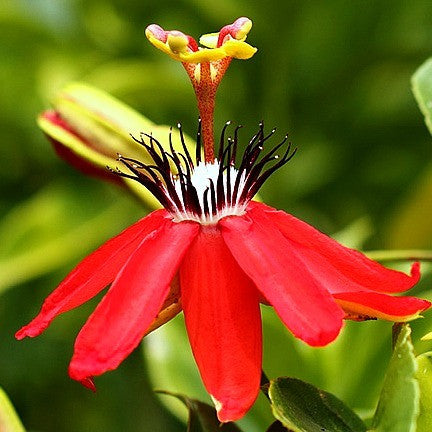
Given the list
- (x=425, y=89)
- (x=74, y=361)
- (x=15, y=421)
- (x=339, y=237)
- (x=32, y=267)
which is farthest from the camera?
(x=32, y=267)

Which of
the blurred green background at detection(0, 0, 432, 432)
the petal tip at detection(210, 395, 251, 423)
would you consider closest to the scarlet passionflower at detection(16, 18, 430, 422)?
the petal tip at detection(210, 395, 251, 423)

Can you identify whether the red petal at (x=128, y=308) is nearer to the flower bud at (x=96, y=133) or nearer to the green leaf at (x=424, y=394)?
the green leaf at (x=424, y=394)

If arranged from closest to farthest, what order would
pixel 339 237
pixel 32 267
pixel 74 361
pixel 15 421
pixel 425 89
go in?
pixel 74 361 → pixel 15 421 → pixel 425 89 → pixel 339 237 → pixel 32 267

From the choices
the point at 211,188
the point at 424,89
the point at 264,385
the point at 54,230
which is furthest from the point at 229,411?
the point at 54,230

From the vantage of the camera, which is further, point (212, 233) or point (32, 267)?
point (32, 267)

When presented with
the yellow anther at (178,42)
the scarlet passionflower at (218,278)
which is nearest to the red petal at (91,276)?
the scarlet passionflower at (218,278)

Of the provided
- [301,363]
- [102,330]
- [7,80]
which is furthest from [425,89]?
[7,80]

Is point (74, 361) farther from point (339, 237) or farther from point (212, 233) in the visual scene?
point (339, 237)
